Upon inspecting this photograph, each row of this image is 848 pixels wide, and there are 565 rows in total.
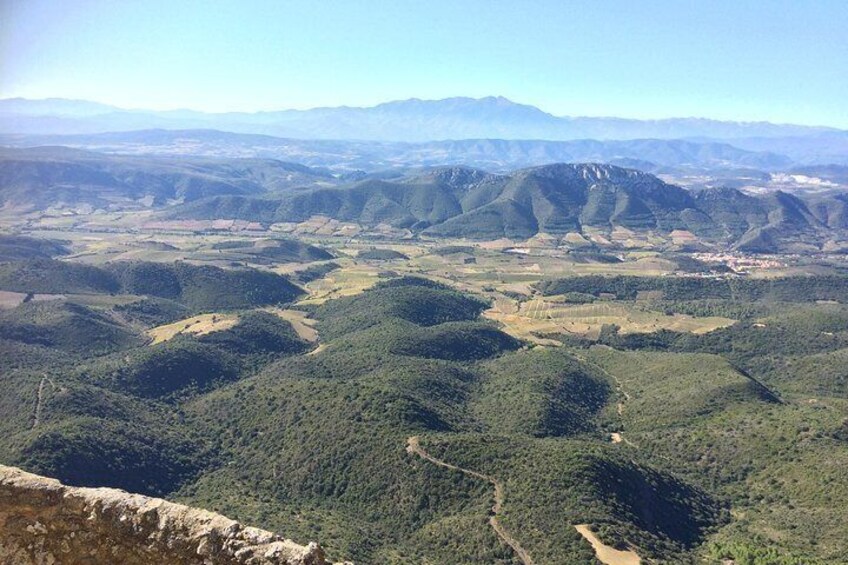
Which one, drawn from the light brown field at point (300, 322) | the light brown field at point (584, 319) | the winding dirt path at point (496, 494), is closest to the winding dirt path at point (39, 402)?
the winding dirt path at point (496, 494)

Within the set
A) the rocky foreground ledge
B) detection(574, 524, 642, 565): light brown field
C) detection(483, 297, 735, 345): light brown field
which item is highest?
the rocky foreground ledge

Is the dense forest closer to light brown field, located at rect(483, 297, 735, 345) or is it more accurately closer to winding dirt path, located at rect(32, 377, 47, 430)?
winding dirt path, located at rect(32, 377, 47, 430)

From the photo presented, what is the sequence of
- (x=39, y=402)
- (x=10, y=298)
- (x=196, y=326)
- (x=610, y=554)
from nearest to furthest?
(x=610, y=554) → (x=39, y=402) → (x=196, y=326) → (x=10, y=298)

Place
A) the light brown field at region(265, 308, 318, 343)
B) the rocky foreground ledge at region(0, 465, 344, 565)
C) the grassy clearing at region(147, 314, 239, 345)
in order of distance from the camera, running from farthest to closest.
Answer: the light brown field at region(265, 308, 318, 343) → the grassy clearing at region(147, 314, 239, 345) → the rocky foreground ledge at region(0, 465, 344, 565)

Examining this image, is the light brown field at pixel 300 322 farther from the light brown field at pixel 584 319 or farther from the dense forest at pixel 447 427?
the light brown field at pixel 584 319

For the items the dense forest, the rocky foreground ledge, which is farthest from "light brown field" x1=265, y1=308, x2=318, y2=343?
the rocky foreground ledge

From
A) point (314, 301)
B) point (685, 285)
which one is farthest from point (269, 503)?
point (685, 285)

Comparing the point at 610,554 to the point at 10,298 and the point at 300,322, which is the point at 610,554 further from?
the point at 10,298

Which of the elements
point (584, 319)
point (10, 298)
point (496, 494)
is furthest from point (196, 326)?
point (584, 319)
